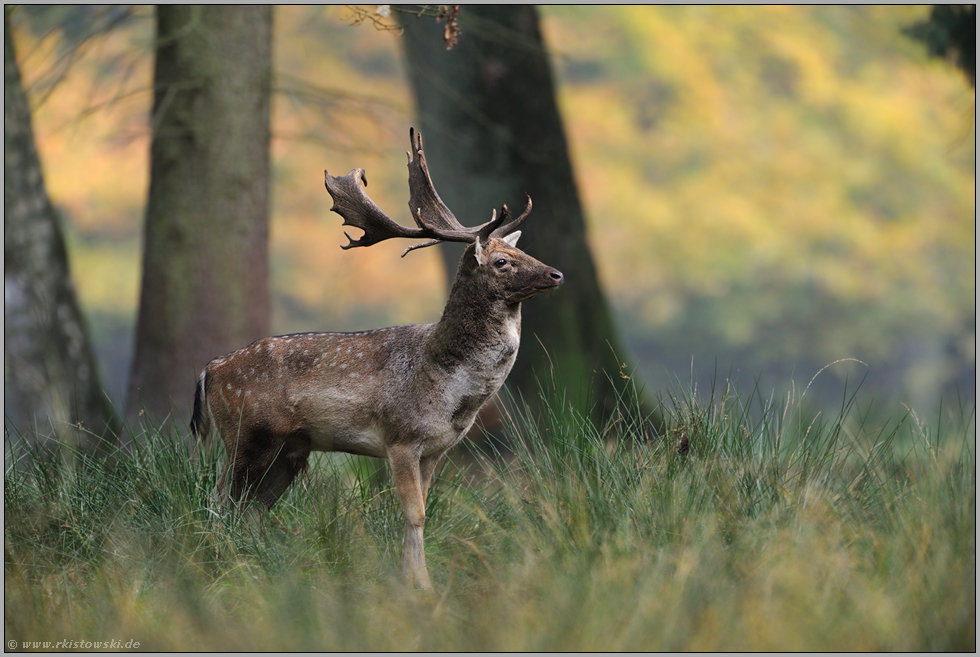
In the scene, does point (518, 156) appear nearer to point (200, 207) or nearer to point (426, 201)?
point (200, 207)

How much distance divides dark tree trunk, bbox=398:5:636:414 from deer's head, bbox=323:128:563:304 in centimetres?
359

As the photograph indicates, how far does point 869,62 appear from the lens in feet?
69.2

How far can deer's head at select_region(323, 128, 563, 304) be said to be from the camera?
4.25 metres

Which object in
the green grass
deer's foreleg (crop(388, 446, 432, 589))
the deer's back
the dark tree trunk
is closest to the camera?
the green grass

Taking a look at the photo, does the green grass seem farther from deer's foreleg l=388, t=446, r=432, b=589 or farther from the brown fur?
the brown fur

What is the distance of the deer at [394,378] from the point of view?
430cm

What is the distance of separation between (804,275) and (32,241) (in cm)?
1829

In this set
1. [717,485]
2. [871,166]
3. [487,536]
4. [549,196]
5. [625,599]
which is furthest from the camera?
[871,166]

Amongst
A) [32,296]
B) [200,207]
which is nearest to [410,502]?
[200,207]

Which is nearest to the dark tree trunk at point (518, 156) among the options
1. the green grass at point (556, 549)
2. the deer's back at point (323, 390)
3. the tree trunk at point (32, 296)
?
the green grass at point (556, 549)

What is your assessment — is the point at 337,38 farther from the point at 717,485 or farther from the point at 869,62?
the point at 717,485

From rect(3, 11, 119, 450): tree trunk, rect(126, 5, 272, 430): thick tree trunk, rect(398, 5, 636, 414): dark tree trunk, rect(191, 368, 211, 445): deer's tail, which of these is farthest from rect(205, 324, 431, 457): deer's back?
rect(398, 5, 636, 414): dark tree trunk

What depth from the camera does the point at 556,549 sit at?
3902 mm

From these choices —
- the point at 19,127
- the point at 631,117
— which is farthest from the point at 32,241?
the point at 631,117
